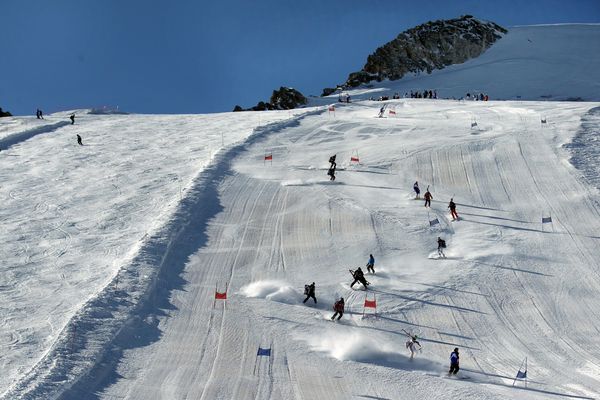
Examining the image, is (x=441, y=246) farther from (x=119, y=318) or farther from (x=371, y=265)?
(x=119, y=318)

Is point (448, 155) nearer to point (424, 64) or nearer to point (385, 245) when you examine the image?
point (385, 245)

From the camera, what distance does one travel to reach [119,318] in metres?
23.2

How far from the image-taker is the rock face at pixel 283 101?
A: 8064cm

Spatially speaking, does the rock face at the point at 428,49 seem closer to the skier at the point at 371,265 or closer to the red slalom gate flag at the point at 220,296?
the skier at the point at 371,265

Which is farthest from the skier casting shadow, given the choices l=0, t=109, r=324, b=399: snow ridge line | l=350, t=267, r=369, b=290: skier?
l=0, t=109, r=324, b=399: snow ridge line

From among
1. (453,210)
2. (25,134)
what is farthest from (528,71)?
(453,210)

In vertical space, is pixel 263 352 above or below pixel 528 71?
below

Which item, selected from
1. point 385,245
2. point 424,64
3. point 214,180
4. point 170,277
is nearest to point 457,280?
point 385,245

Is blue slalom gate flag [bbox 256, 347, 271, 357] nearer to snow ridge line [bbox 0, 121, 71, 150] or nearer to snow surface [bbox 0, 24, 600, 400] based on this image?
snow surface [bbox 0, 24, 600, 400]

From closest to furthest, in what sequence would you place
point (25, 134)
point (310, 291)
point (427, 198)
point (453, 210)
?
point (310, 291) → point (453, 210) → point (427, 198) → point (25, 134)

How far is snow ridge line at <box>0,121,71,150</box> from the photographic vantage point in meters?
51.6

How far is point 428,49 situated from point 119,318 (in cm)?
8202

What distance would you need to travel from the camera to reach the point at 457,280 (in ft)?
88.0

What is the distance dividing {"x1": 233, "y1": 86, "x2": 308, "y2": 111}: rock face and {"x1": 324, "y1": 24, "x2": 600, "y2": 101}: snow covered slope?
4091 millimetres
